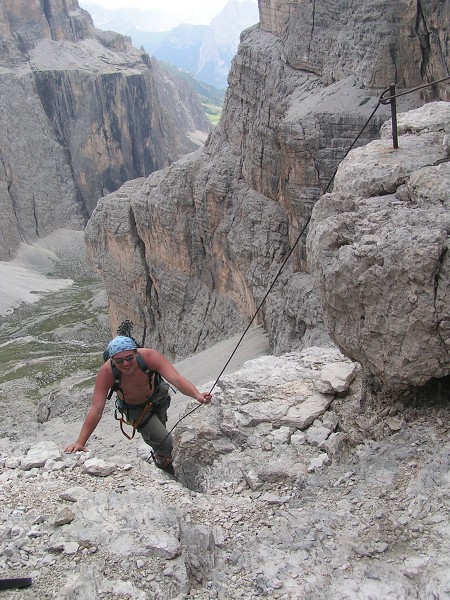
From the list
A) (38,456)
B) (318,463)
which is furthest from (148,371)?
(318,463)

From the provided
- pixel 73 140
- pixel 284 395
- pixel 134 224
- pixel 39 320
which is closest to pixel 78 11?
pixel 73 140

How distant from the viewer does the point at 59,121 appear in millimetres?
85000

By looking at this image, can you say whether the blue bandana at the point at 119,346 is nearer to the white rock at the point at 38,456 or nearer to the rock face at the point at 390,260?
the white rock at the point at 38,456

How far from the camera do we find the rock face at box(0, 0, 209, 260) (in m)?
82.1

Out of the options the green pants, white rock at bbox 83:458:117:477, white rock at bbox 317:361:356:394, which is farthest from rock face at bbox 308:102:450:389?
white rock at bbox 83:458:117:477

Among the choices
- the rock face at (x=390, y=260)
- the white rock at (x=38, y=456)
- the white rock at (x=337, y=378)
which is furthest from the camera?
the white rock at (x=337, y=378)

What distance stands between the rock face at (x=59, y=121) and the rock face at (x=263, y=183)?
155 feet

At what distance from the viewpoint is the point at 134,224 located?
3675 centimetres

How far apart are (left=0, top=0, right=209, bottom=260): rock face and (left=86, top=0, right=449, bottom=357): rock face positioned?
155ft

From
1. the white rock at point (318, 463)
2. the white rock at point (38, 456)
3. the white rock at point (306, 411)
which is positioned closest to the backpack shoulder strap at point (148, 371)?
the white rock at point (38, 456)

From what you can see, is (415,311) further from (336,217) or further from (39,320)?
(39,320)

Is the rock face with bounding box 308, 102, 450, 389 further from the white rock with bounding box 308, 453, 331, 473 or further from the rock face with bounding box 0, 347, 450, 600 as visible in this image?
the white rock with bounding box 308, 453, 331, 473

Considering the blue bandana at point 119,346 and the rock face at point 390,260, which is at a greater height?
the rock face at point 390,260

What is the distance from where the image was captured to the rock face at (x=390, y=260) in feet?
19.3
